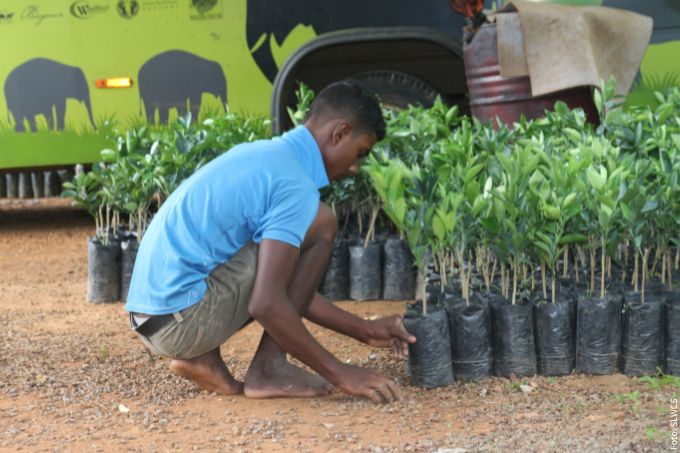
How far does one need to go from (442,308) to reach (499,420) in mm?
570

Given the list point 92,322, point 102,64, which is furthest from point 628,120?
point 102,64

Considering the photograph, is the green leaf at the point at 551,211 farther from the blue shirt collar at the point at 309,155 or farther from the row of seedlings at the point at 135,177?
the row of seedlings at the point at 135,177

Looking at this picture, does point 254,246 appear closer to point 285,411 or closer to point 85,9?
point 285,411

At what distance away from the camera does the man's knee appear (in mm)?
3463

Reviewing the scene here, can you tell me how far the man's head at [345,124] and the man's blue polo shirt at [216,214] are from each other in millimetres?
43

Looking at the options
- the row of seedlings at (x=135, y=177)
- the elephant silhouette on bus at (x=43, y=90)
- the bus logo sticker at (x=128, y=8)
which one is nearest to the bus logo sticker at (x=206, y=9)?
the bus logo sticker at (x=128, y=8)

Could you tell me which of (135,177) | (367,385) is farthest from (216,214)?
(135,177)

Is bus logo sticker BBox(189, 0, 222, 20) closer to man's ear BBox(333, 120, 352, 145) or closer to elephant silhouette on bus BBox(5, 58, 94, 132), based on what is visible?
elephant silhouette on bus BBox(5, 58, 94, 132)

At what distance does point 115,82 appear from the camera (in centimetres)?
715

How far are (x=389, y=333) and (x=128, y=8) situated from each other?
4.41 m

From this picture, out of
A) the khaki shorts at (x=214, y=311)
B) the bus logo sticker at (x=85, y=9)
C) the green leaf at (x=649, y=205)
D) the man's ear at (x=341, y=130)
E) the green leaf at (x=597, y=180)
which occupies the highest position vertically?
the bus logo sticker at (x=85, y=9)

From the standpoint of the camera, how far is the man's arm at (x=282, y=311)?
309 cm

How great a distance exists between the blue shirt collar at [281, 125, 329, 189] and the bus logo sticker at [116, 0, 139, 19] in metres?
4.19

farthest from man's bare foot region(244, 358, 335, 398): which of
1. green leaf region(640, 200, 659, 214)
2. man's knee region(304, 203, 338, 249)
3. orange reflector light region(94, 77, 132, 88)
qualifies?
orange reflector light region(94, 77, 132, 88)
